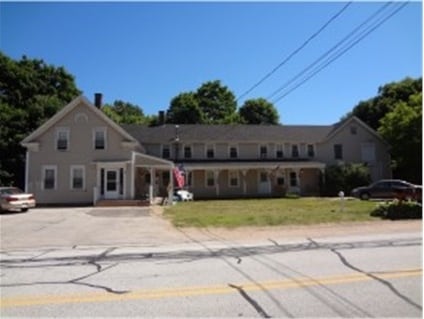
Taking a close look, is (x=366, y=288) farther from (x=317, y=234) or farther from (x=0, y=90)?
(x=0, y=90)

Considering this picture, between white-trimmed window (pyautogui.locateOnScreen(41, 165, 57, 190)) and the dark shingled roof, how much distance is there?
39.9ft

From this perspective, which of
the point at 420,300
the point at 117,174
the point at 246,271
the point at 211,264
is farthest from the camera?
the point at 117,174

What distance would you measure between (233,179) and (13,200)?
22.1 m

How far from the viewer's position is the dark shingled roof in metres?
44.2

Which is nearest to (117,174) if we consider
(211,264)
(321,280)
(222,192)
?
(222,192)

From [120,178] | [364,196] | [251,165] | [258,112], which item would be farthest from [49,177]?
[258,112]

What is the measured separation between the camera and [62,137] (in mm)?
32469

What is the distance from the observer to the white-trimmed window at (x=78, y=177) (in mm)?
32281

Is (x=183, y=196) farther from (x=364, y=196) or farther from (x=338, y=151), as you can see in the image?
(x=338, y=151)

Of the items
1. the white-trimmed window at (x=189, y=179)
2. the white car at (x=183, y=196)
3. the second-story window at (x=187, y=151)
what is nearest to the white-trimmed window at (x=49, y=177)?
the white car at (x=183, y=196)

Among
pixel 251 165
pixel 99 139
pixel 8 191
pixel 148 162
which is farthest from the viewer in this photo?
pixel 251 165

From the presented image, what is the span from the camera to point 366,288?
7.12 metres

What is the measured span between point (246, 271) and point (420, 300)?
322 centimetres

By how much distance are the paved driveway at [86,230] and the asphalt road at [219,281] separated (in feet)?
6.58
